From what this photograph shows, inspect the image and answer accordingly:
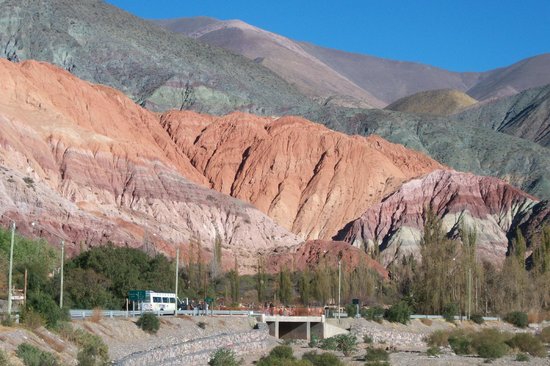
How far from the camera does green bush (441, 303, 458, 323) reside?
88500 mm

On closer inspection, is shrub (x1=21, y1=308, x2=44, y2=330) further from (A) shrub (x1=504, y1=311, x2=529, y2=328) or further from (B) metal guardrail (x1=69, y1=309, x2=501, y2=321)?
(A) shrub (x1=504, y1=311, x2=529, y2=328)

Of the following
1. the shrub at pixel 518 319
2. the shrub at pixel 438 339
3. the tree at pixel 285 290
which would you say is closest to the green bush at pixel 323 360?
the shrub at pixel 438 339

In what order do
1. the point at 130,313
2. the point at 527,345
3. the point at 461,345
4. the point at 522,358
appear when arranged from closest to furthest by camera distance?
the point at 130,313, the point at 522,358, the point at 527,345, the point at 461,345

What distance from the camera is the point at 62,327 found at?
138ft

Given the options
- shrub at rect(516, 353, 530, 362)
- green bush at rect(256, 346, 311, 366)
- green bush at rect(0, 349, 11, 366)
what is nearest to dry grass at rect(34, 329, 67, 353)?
green bush at rect(0, 349, 11, 366)

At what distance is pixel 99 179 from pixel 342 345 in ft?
283

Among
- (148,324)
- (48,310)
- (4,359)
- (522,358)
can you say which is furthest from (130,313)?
(4,359)

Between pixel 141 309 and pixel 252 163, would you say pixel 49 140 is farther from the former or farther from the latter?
pixel 141 309

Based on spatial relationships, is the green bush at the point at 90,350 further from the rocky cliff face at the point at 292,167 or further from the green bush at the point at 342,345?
the rocky cliff face at the point at 292,167

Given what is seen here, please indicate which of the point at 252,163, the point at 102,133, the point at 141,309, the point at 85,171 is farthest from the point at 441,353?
the point at 252,163

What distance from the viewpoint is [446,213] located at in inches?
6905

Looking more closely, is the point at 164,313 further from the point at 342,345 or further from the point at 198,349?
the point at 342,345

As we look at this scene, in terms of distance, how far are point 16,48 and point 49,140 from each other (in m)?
58.8

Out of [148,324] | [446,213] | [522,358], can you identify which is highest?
[446,213]
